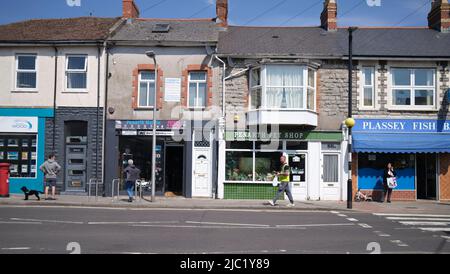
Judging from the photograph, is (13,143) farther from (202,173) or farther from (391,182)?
(391,182)

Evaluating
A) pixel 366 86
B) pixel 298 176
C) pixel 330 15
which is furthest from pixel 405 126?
pixel 330 15

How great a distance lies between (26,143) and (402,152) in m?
17.4

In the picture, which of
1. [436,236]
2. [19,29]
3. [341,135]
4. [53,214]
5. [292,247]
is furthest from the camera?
[19,29]

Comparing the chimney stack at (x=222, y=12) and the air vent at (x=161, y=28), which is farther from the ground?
the chimney stack at (x=222, y=12)

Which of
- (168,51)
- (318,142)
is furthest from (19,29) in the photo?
(318,142)

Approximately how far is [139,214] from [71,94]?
29.1 feet

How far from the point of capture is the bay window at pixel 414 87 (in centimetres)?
2041

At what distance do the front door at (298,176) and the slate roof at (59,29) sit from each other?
10.7 metres

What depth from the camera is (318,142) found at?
20234 millimetres

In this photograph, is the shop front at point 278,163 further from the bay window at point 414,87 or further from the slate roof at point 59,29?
the slate roof at point 59,29

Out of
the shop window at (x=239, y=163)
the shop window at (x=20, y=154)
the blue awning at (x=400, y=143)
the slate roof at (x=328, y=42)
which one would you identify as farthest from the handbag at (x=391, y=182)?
the shop window at (x=20, y=154)

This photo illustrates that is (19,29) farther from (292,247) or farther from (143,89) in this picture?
(292,247)

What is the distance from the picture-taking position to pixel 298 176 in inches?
800

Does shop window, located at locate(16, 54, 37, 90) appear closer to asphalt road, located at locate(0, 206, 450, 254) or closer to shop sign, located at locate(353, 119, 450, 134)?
asphalt road, located at locate(0, 206, 450, 254)
